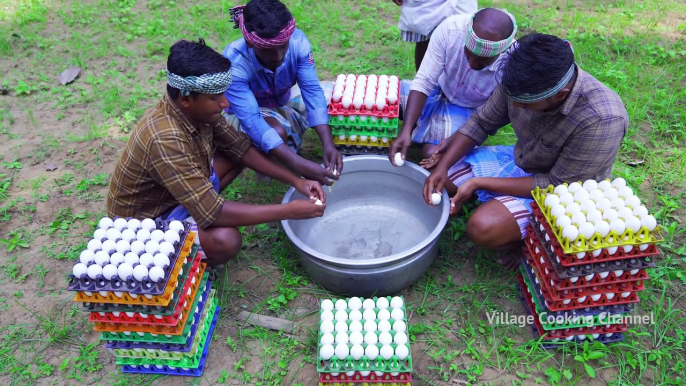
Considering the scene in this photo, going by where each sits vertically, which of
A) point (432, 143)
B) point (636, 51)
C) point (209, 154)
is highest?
point (209, 154)

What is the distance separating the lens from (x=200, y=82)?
7.39ft

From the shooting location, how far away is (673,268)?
9.55ft

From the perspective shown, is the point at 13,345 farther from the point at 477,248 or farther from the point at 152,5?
the point at 152,5

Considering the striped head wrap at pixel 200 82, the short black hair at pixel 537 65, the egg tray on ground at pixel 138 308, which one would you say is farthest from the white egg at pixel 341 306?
the short black hair at pixel 537 65

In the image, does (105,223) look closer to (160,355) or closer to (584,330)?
(160,355)

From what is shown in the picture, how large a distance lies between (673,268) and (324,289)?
2.04 meters

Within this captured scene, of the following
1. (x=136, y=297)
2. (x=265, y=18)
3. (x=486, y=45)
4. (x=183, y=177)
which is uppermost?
(x=265, y=18)

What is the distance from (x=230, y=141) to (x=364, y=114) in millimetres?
854

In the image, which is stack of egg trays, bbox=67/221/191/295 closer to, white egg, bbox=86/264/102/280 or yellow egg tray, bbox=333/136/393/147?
white egg, bbox=86/264/102/280

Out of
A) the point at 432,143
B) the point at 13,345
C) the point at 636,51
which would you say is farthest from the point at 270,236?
the point at 636,51

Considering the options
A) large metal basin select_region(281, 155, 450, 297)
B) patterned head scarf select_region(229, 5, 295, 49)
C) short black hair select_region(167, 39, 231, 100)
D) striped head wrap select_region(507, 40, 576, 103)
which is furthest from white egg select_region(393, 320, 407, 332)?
patterned head scarf select_region(229, 5, 295, 49)

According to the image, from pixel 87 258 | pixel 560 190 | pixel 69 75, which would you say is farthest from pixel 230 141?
pixel 69 75

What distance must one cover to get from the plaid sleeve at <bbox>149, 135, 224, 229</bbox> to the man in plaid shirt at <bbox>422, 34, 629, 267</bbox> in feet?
4.07

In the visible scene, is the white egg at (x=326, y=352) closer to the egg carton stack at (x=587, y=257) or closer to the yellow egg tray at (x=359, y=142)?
the egg carton stack at (x=587, y=257)
